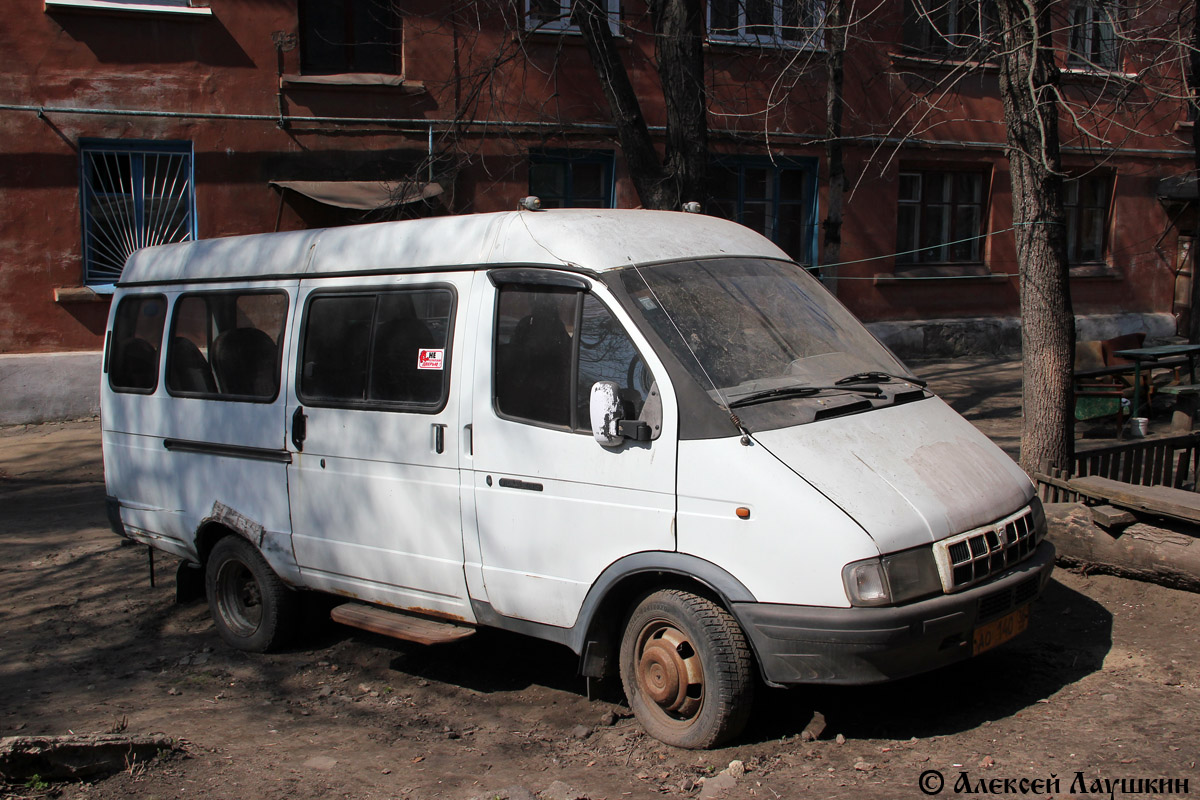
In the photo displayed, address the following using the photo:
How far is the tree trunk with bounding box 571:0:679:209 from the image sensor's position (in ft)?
28.9

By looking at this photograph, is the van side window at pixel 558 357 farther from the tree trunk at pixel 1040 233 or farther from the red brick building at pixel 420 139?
the red brick building at pixel 420 139

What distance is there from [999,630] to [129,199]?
11956 mm

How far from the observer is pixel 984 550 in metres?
3.96

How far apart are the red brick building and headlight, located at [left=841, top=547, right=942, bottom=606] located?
7.39 m

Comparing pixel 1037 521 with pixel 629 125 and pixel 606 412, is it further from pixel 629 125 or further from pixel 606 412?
pixel 629 125

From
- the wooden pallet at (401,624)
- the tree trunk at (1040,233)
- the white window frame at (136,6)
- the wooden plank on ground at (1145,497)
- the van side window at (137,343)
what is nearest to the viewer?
the wooden pallet at (401,624)

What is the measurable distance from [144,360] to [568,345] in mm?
3175

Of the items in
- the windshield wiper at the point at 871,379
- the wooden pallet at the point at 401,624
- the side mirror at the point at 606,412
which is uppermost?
the windshield wiper at the point at 871,379

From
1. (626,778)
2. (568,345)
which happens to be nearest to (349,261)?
(568,345)

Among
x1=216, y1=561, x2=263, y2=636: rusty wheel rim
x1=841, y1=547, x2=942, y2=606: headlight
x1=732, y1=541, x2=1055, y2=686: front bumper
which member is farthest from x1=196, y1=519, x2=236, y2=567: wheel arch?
x1=841, y1=547, x2=942, y2=606: headlight

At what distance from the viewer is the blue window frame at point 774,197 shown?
608 inches

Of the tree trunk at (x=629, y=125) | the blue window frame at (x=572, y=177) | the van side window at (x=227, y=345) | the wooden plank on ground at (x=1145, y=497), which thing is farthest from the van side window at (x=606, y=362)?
the blue window frame at (x=572, y=177)

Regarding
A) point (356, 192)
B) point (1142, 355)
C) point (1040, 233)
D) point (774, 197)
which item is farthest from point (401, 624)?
point (774, 197)

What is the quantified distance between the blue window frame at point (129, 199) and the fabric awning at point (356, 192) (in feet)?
4.02
